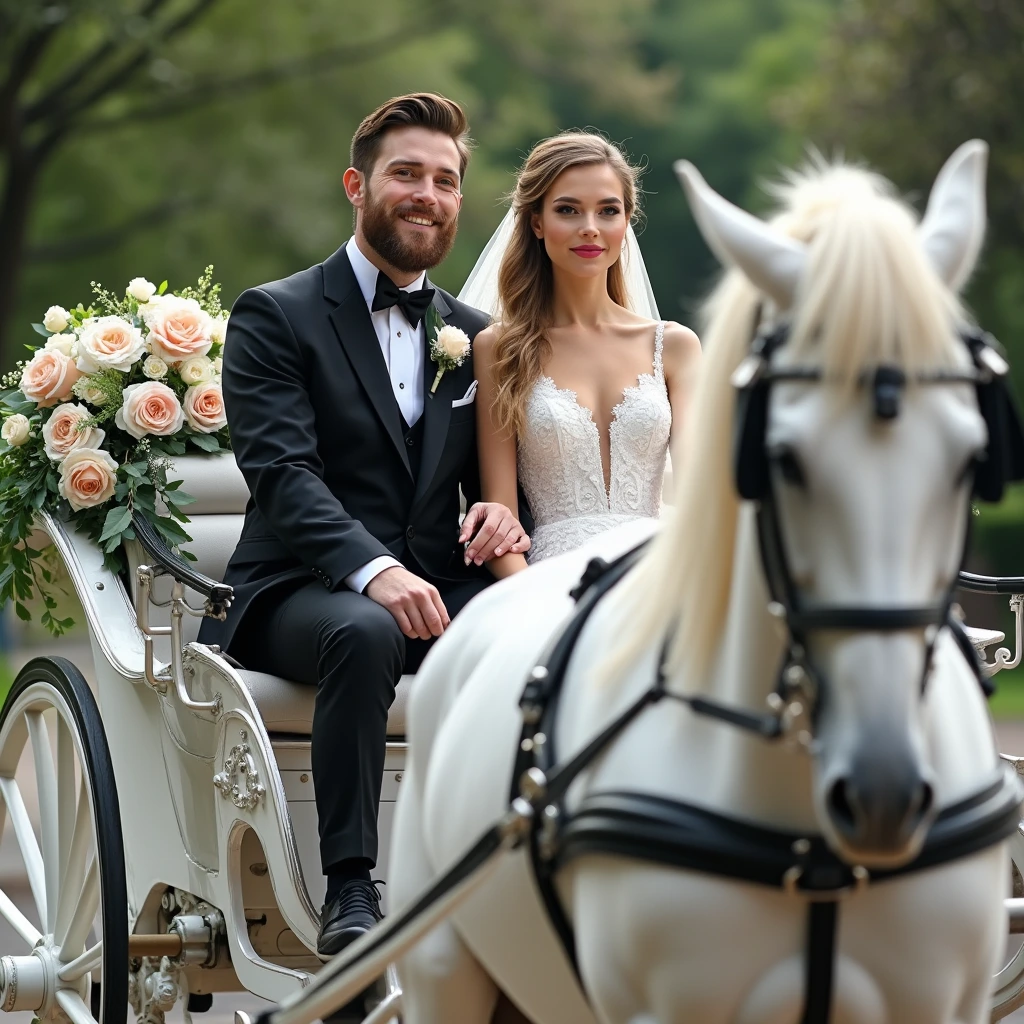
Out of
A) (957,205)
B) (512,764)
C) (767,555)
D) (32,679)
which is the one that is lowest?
(32,679)

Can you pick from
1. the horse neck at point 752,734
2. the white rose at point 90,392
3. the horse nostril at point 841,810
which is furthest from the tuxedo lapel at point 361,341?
the horse nostril at point 841,810

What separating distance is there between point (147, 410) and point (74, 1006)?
4.85ft

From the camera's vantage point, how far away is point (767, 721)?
189 centimetres

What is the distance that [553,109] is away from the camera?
84.3ft

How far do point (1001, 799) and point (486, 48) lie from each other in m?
19.8

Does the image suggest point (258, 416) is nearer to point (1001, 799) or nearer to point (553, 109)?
point (1001, 799)

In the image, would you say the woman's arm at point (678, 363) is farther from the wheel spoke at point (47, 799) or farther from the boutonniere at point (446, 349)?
the wheel spoke at point (47, 799)

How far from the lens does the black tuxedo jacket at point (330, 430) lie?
3855 mm

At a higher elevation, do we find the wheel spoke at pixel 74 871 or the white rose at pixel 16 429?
the white rose at pixel 16 429

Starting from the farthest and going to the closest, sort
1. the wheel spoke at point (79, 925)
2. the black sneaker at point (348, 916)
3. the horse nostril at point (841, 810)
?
the wheel spoke at point (79, 925), the black sneaker at point (348, 916), the horse nostril at point (841, 810)

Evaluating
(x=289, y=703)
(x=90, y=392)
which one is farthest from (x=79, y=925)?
(x=90, y=392)

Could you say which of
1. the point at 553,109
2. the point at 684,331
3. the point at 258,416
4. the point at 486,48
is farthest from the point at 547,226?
the point at 553,109

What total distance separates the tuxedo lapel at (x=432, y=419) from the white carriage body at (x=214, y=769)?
1.57 feet

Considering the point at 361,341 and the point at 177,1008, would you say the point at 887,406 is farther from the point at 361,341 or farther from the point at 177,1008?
the point at 177,1008
